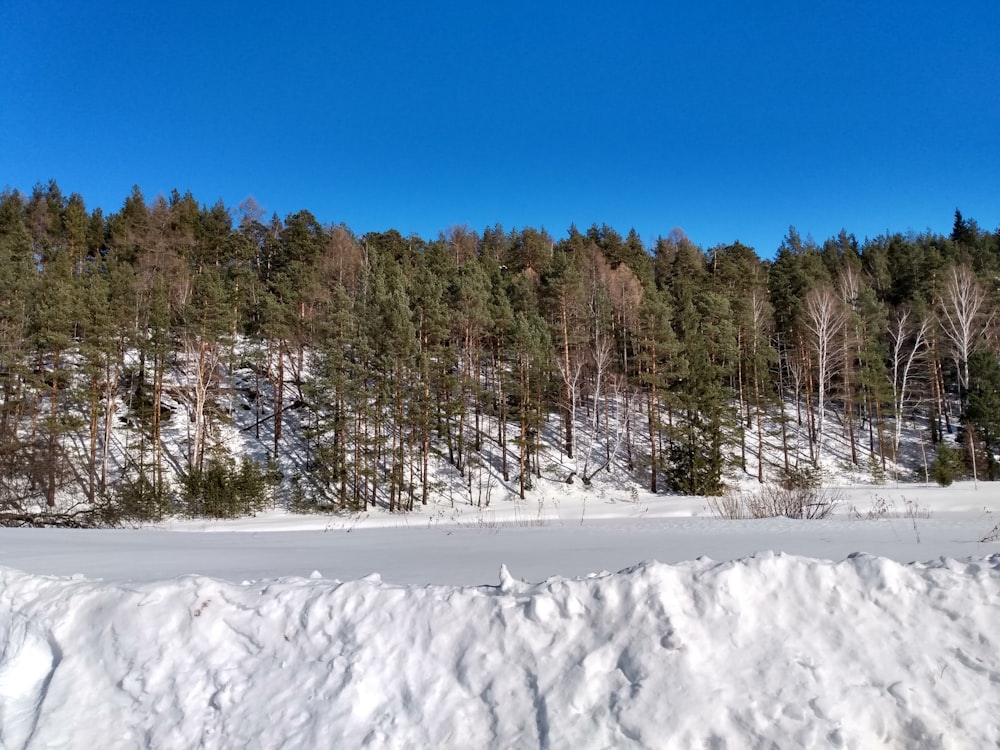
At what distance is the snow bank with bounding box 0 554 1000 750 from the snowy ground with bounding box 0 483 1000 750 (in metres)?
0.01

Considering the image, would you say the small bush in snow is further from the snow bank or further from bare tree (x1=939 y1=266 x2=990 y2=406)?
bare tree (x1=939 y1=266 x2=990 y2=406)

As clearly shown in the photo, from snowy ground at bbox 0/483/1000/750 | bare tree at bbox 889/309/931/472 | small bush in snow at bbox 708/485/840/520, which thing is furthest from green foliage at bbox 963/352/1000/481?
snowy ground at bbox 0/483/1000/750

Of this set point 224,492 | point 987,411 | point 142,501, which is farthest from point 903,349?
point 142,501

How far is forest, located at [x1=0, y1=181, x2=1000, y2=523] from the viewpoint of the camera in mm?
24672

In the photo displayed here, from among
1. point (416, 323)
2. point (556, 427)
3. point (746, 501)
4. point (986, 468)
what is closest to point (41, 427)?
point (416, 323)

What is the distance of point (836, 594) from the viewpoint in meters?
3.39

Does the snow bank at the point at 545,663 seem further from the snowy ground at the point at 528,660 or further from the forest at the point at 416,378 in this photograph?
the forest at the point at 416,378

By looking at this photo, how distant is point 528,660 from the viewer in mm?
3387

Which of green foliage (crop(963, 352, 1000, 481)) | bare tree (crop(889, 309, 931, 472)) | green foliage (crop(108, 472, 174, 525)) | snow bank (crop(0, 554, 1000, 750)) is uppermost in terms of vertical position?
bare tree (crop(889, 309, 931, 472))

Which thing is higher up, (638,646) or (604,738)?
(638,646)

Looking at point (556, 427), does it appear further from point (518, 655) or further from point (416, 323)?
point (518, 655)

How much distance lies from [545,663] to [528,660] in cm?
11

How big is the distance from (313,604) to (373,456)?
22628 mm

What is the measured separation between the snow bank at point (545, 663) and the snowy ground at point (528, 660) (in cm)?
1
